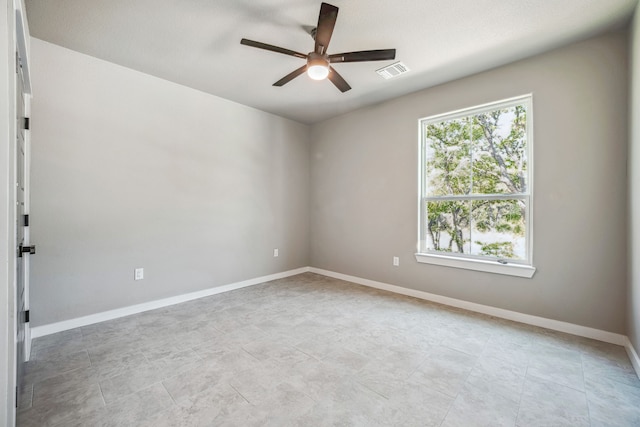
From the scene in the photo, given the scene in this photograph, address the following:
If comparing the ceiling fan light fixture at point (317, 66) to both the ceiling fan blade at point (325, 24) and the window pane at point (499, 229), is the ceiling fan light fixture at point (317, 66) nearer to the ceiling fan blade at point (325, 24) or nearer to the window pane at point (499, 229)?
the ceiling fan blade at point (325, 24)

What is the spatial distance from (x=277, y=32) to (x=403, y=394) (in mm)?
2927

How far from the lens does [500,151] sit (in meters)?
3.03

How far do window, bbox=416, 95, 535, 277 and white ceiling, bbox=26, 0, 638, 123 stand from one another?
0.58 meters

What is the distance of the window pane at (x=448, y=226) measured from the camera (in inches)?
130

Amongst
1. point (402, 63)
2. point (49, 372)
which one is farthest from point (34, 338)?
point (402, 63)

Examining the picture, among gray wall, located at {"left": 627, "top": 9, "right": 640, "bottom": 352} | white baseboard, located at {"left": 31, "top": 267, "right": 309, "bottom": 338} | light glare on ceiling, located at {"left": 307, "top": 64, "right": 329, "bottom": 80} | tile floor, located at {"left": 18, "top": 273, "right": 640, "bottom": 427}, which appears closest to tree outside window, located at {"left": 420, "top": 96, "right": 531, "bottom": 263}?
gray wall, located at {"left": 627, "top": 9, "right": 640, "bottom": 352}


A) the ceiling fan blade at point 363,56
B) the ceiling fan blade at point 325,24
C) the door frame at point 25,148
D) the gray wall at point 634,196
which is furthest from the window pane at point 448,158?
the door frame at point 25,148

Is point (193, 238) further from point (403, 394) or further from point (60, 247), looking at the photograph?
point (403, 394)

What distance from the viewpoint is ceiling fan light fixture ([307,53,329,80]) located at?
2.18 m

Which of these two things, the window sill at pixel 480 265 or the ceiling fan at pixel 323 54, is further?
the window sill at pixel 480 265

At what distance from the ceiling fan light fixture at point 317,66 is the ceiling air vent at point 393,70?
102 centimetres

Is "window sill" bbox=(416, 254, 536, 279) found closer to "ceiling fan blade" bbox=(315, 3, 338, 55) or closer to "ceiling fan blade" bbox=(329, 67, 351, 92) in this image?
"ceiling fan blade" bbox=(329, 67, 351, 92)

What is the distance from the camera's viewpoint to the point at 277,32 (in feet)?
7.88

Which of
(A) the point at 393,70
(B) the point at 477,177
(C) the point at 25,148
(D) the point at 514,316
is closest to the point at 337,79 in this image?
(A) the point at 393,70
